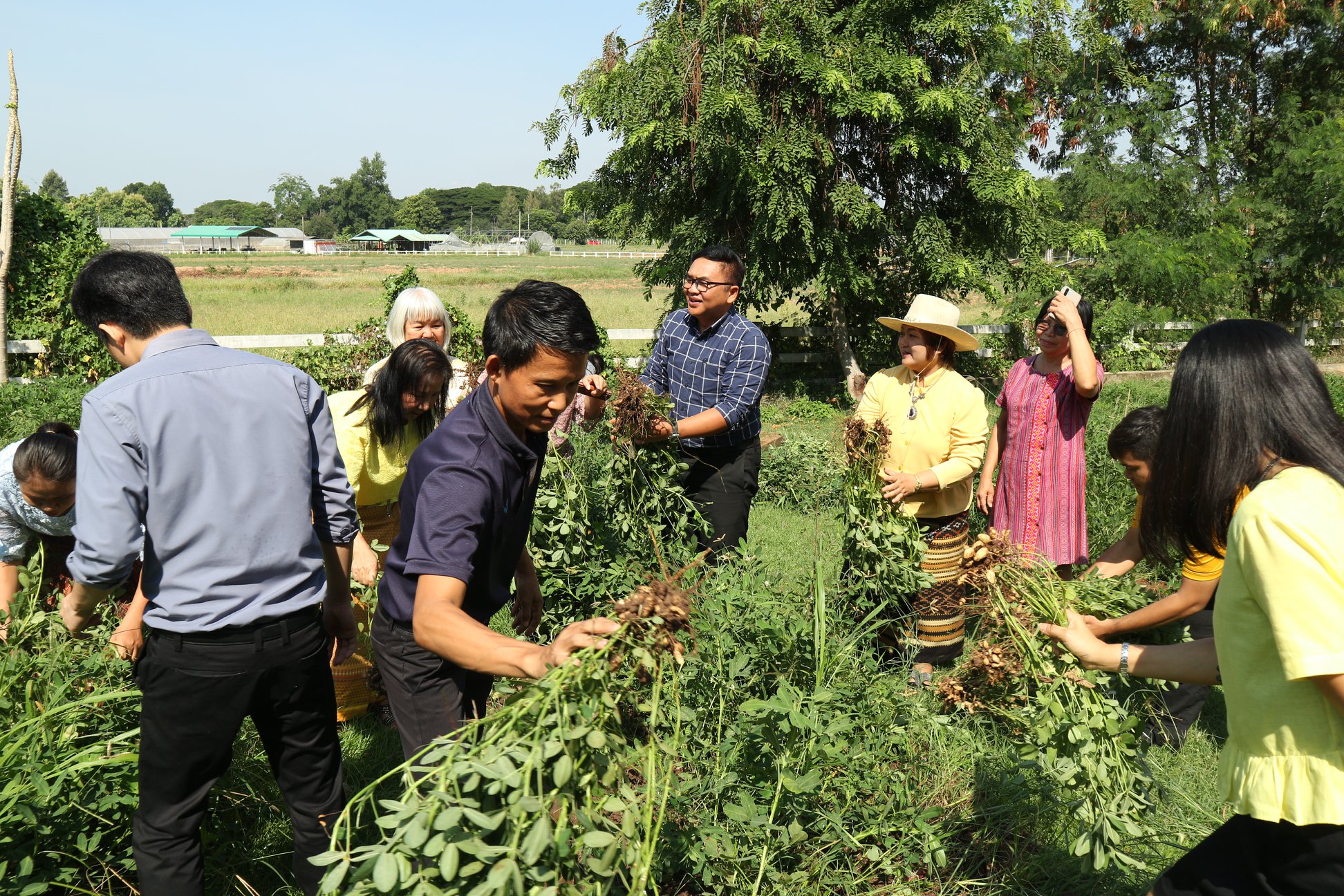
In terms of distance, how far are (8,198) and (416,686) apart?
8187 millimetres

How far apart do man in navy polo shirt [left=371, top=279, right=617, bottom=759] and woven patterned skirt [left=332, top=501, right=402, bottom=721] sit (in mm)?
1550

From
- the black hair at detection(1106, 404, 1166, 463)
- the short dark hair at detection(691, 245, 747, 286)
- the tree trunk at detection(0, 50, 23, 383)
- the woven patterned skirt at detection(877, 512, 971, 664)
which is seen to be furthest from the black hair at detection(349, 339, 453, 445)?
the tree trunk at detection(0, 50, 23, 383)

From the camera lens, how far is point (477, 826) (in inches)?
62.0

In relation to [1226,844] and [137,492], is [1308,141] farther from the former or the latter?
[137,492]

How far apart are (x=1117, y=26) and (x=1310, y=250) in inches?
217

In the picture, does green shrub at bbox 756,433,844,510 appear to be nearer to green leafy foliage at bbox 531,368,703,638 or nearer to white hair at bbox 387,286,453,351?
green leafy foliage at bbox 531,368,703,638

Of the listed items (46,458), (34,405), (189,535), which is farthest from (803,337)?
(189,535)

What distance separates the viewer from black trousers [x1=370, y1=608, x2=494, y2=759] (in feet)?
7.91

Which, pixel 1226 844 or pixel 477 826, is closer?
pixel 477 826

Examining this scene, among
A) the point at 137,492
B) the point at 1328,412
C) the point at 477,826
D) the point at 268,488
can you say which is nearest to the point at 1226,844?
the point at 1328,412

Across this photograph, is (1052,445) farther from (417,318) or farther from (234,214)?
(234,214)

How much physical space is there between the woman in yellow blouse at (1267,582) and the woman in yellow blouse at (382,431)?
260cm

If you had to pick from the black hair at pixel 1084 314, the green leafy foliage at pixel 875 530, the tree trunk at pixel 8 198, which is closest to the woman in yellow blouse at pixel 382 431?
the green leafy foliage at pixel 875 530

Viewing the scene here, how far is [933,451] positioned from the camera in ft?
13.6
